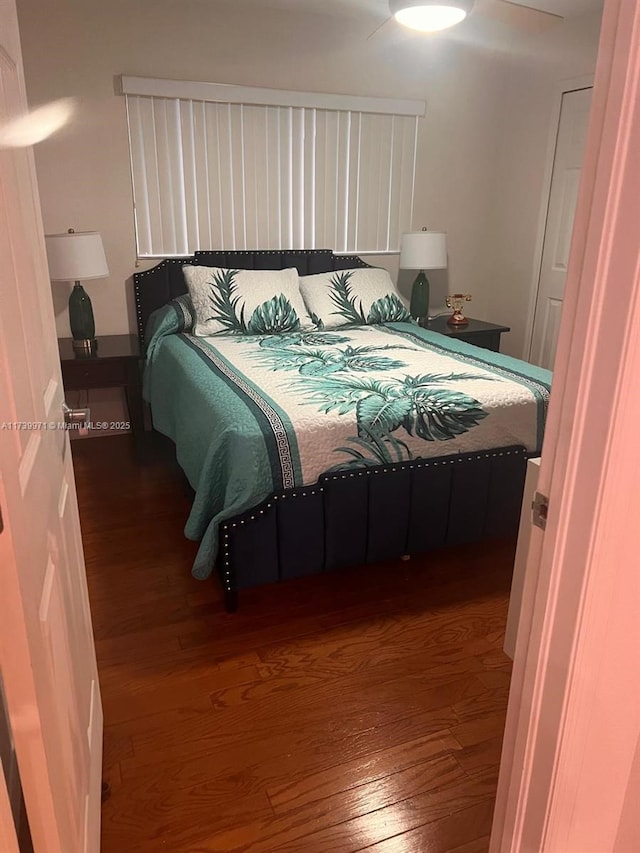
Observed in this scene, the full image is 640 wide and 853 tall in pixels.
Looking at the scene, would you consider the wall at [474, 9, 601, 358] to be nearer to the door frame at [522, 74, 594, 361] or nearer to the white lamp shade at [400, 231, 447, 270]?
the door frame at [522, 74, 594, 361]

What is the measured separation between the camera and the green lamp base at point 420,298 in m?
4.14

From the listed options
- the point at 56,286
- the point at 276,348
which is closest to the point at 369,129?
the point at 276,348

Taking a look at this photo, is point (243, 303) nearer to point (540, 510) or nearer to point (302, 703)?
point (302, 703)

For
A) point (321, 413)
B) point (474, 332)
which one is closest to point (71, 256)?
point (321, 413)

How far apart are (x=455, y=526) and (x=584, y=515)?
154 cm

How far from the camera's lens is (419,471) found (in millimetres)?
2219

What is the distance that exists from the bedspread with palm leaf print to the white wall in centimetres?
129

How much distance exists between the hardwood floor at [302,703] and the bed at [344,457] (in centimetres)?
→ 17

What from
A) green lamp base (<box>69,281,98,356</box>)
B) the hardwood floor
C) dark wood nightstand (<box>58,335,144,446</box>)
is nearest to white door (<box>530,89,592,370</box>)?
the hardwood floor

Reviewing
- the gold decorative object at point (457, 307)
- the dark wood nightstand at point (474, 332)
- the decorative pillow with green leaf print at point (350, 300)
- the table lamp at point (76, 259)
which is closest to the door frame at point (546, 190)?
the dark wood nightstand at point (474, 332)

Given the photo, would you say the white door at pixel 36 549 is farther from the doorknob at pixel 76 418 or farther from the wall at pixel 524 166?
the wall at pixel 524 166

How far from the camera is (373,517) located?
Answer: 2.21 meters

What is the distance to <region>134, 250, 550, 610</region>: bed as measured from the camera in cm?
206

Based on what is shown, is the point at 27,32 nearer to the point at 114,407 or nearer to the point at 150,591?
the point at 114,407
